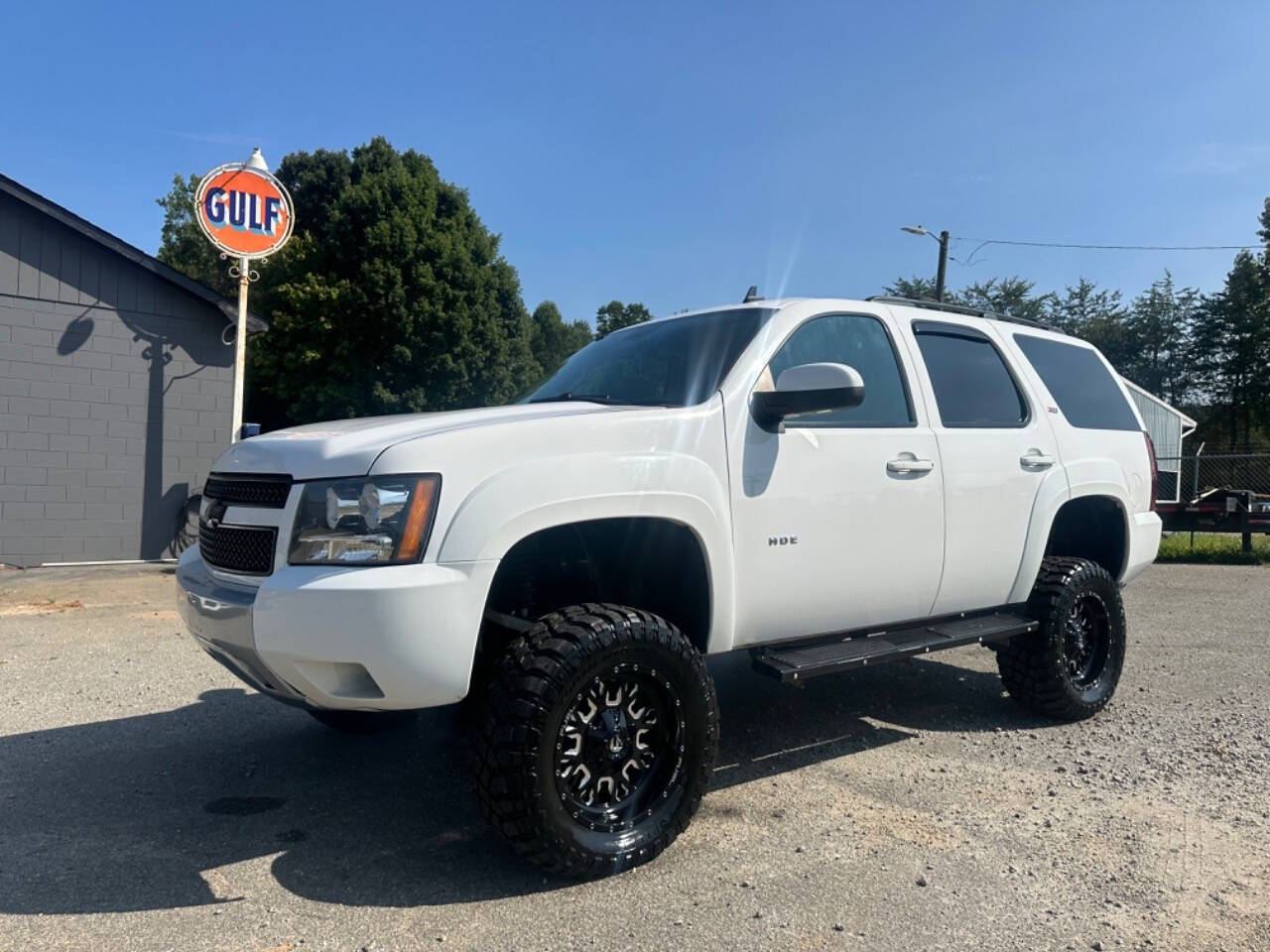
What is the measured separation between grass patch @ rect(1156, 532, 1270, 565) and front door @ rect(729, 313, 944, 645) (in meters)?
11.2

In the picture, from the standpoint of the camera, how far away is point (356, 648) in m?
2.68

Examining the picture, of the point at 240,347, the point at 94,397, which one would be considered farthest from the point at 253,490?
the point at 94,397

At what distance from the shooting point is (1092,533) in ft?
17.8

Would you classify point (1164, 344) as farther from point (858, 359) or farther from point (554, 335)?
point (858, 359)

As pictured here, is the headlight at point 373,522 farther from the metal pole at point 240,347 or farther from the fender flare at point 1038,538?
the metal pole at point 240,347

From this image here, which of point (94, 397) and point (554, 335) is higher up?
point (554, 335)

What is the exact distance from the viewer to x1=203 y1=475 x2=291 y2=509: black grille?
3.00 m

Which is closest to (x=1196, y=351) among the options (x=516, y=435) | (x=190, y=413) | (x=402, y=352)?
(x=402, y=352)

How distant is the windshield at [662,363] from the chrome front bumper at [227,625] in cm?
162

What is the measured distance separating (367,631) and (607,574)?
3.85 ft

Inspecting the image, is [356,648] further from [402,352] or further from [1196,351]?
[1196,351]

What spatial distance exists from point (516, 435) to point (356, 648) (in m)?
0.83

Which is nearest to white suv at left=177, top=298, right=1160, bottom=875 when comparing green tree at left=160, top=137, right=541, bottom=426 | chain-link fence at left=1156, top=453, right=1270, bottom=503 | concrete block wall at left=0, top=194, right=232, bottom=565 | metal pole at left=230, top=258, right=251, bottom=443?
metal pole at left=230, top=258, right=251, bottom=443

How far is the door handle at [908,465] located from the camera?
12.9ft
